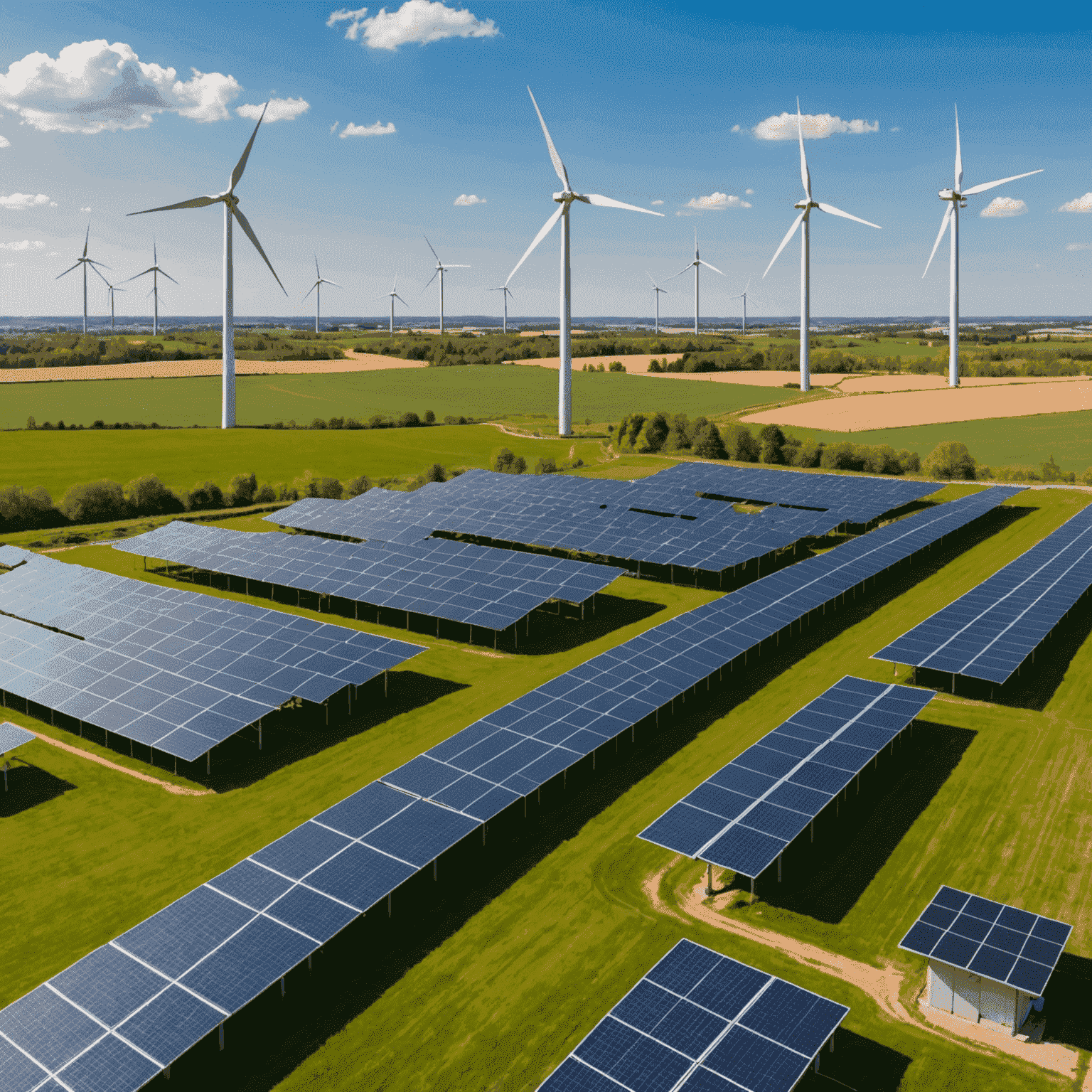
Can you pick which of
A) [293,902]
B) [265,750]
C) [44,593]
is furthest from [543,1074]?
[44,593]

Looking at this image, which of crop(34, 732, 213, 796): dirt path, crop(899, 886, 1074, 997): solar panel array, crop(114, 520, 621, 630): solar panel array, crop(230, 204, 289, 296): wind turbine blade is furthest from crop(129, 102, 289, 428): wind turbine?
crop(899, 886, 1074, 997): solar panel array

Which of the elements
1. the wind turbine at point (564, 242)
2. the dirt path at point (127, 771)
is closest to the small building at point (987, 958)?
the dirt path at point (127, 771)

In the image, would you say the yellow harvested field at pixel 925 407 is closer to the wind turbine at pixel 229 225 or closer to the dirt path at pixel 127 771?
the wind turbine at pixel 229 225

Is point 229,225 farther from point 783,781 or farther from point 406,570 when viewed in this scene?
point 783,781

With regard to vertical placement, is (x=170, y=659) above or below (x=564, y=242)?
below

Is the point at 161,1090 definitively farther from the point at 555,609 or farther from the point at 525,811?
the point at 555,609

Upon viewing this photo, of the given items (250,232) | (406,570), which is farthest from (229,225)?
(406,570)
